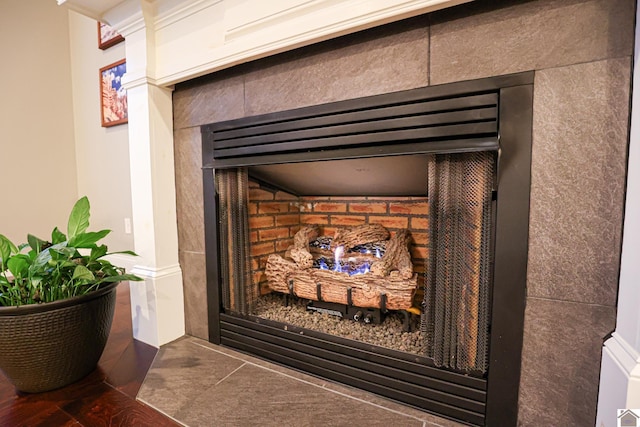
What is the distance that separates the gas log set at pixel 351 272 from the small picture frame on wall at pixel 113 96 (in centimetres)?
153

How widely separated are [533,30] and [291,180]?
1065 millimetres

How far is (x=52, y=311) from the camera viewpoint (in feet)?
3.37

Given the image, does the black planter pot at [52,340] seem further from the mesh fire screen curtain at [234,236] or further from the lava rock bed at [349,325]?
the lava rock bed at [349,325]

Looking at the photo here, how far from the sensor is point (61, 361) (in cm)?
109

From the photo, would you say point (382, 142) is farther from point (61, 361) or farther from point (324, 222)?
point (61, 361)

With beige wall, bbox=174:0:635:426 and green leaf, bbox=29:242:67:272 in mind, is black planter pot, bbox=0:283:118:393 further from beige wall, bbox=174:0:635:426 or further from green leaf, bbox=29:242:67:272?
beige wall, bbox=174:0:635:426

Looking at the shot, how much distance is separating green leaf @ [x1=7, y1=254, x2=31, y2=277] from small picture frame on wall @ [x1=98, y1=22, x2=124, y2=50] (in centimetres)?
164

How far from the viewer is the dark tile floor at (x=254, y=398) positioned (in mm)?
952

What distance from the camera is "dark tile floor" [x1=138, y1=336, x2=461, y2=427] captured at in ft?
3.12

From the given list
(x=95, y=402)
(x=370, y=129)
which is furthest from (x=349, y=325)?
(x=95, y=402)

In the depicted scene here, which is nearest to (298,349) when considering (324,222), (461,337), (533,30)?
(461,337)

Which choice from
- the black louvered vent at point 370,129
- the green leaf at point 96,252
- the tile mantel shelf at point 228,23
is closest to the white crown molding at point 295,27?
the tile mantel shelf at point 228,23

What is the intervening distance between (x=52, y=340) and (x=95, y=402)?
0.87 ft

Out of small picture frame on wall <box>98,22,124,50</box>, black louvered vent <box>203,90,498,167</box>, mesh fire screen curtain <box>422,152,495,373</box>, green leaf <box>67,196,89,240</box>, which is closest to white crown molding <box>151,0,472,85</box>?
black louvered vent <box>203,90,498,167</box>
